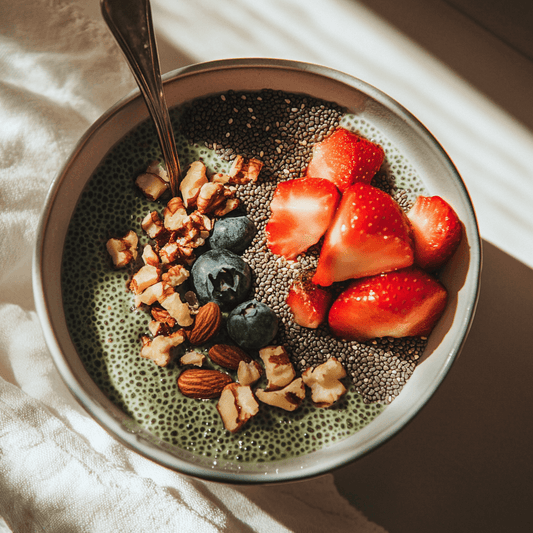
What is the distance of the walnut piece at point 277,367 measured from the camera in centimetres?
58

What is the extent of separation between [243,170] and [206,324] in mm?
234

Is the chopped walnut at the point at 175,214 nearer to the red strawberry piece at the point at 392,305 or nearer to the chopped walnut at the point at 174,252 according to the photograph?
the chopped walnut at the point at 174,252

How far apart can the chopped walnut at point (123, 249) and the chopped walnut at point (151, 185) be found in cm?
6

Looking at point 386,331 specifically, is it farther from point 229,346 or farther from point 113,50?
point 113,50

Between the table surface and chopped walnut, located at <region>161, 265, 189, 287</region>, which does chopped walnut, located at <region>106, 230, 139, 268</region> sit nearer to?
chopped walnut, located at <region>161, 265, 189, 287</region>

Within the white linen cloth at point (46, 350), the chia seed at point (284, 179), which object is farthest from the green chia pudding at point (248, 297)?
the white linen cloth at point (46, 350)

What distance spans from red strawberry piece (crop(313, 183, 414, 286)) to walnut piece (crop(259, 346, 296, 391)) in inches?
5.1

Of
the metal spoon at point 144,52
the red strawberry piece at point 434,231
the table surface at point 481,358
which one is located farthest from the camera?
the table surface at point 481,358

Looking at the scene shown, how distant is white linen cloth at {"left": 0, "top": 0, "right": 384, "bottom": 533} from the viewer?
657 mm

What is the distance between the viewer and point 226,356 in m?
0.59

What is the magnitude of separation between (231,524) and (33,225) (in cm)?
60

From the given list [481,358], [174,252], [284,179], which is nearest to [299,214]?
[284,179]

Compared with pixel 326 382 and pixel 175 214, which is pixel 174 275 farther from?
pixel 326 382

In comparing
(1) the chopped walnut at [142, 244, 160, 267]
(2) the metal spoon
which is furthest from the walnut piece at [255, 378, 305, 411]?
(2) the metal spoon
